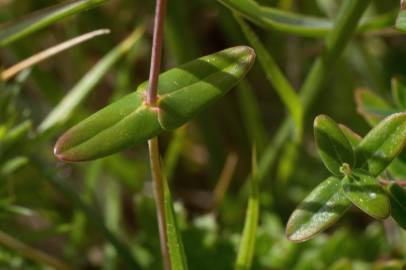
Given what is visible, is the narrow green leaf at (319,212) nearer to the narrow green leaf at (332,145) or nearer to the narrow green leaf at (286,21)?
the narrow green leaf at (332,145)

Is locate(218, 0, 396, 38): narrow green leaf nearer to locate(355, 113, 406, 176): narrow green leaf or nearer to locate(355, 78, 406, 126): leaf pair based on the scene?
locate(355, 78, 406, 126): leaf pair

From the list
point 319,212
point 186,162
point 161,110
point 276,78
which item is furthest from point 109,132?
point 186,162

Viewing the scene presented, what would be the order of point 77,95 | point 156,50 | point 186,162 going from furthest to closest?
point 186,162, point 77,95, point 156,50

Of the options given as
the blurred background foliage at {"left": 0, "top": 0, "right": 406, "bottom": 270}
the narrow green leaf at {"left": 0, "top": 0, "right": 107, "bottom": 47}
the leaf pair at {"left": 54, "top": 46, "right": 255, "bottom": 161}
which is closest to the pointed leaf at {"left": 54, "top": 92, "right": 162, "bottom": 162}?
the leaf pair at {"left": 54, "top": 46, "right": 255, "bottom": 161}

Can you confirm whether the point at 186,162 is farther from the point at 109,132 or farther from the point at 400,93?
the point at 109,132

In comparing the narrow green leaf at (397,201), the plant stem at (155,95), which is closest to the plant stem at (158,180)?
the plant stem at (155,95)

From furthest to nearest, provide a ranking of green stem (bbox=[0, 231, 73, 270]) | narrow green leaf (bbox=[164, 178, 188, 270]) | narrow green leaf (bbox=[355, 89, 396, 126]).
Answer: green stem (bbox=[0, 231, 73, 270]), narrow green leaf (bbox=[355, 89, 396, 126]), narrow green leaf (bbox=[164, 178, 188, 270])
